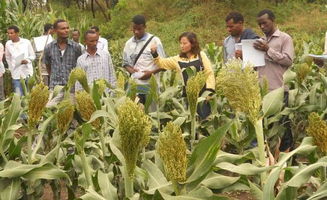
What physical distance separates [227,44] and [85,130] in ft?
9.45

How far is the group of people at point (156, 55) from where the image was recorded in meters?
4.09

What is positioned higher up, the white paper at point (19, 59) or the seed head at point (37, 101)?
the seed head at point (37, 101)

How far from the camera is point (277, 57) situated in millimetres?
3973

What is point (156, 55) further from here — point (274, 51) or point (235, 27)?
point (274, 51)

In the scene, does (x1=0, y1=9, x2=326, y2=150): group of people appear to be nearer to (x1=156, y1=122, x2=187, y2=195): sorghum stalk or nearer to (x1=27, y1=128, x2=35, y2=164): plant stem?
(x1=27, y1=128, x2=35, y2=164): plant stem

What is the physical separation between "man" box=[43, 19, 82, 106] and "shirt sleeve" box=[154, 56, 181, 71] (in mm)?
819

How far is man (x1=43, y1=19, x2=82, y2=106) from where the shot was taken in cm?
479

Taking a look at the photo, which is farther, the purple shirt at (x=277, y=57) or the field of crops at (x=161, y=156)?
the purple shirt at (x=277, y=57)

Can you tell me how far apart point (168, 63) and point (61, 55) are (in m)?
1.06

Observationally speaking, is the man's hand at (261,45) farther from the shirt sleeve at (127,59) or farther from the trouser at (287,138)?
the shirt sleeve at (127,59)

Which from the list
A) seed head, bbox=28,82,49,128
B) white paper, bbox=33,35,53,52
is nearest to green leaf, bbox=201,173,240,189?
seed head, bbox=28,82,49,128

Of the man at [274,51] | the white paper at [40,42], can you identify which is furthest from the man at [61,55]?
the white paper at [40,42]

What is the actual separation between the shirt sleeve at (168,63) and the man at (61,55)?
819 millimetres

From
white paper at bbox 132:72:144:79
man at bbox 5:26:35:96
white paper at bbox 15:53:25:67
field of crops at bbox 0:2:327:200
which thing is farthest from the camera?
man at bbox 5:26:35:96
